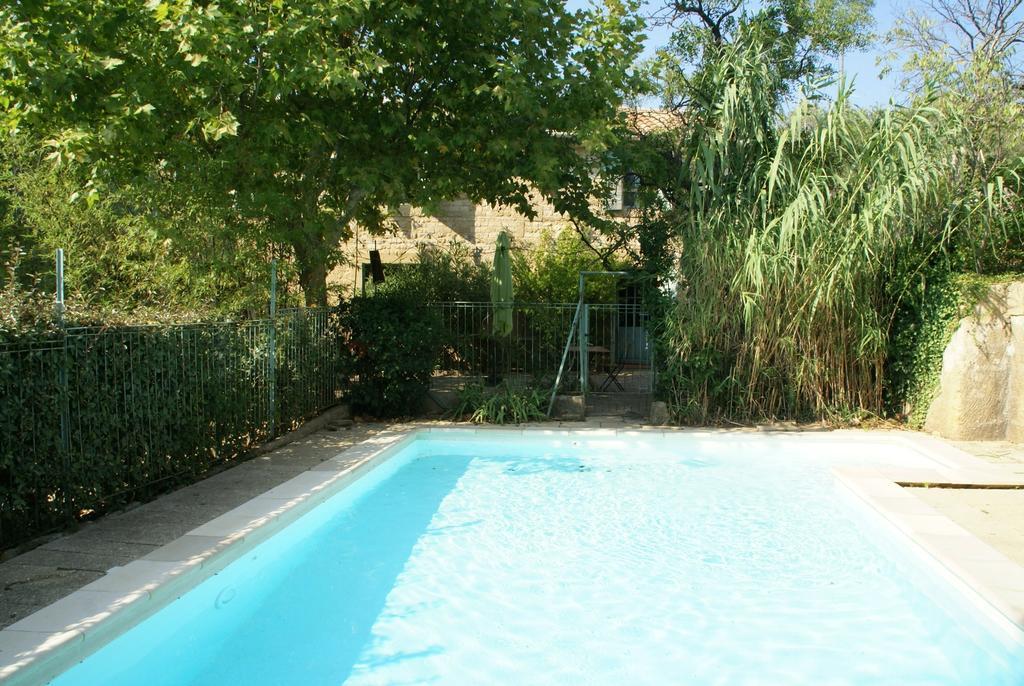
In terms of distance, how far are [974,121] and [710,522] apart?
6.16 meters

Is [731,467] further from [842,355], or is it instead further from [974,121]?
[974,121]

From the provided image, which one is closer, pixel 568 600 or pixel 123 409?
pixel 568 600

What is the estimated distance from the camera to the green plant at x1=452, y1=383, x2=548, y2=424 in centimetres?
990

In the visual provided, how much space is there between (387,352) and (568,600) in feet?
17.6

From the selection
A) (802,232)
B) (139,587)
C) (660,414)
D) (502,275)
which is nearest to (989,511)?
(802,232)

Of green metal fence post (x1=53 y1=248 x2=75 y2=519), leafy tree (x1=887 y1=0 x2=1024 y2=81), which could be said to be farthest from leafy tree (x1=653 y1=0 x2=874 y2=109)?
green metal fence post (x1=53 y1=248 x2=75 y2=519)

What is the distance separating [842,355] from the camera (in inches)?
372

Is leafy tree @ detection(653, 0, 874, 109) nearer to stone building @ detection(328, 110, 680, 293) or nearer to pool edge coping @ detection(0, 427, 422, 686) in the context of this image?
stone building @ detection(328, 110, 680, 293)

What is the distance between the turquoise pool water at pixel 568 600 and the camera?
4020 mm

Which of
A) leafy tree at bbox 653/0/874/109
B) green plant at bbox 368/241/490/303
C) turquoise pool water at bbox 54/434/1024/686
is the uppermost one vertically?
leafy tree at bbox 653/0/874/109

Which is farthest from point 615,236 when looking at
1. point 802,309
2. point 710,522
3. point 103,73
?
point 103,73

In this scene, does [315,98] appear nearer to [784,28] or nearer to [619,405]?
[619,405]

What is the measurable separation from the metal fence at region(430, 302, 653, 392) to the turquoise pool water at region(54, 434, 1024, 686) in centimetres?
377

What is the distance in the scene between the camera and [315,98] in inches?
336
